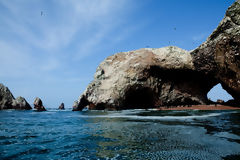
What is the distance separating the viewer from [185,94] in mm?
28125

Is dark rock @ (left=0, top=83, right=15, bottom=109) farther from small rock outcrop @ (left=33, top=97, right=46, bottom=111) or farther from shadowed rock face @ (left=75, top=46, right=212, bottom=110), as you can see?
shadowed rock face @ (left=75, top=46, right=212, bottom=110)

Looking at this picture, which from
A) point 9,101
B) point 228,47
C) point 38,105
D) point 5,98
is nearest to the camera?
point 228,47

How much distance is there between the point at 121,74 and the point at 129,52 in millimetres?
6300

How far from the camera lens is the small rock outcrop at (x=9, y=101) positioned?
43.0 meters

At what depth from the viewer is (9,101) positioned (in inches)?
1719

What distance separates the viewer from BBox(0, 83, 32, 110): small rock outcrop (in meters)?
43.0

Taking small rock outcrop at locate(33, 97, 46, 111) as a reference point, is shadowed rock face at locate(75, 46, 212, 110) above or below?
above

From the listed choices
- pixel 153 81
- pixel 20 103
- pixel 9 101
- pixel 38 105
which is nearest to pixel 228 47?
pixel 153 81

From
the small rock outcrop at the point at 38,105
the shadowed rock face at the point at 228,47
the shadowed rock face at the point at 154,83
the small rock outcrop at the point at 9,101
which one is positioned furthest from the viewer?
the small rock outcrop at the point at 9,101

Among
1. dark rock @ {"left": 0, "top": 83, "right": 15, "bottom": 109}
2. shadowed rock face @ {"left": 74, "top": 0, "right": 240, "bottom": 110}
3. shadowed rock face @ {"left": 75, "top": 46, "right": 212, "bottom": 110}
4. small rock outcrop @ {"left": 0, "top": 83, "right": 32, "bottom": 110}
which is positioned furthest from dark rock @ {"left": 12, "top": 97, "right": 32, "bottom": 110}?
shadowed rock face @ {"left": 75, "top": 46, "right": 212, "bottom": 110}

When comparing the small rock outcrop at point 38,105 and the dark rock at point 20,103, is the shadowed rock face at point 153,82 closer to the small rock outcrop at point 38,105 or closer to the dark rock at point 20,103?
the small rock outcrop at point 38,105

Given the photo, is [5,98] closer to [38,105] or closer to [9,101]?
[9,101]

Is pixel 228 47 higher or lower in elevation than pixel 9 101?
higher

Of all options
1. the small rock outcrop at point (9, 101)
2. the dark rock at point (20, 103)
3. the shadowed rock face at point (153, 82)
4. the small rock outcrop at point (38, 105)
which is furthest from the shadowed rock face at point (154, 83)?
the small rock outcrop at point (9, 101)
